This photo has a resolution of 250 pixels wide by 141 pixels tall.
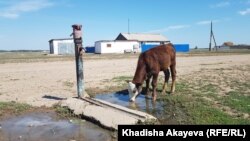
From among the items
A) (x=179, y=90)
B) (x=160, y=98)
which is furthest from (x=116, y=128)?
(x=179, y=90)

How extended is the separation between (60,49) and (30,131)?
5942cm

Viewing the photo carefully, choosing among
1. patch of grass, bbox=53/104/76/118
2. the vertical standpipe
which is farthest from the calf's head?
patch of grass, bbox=53/104/76/118

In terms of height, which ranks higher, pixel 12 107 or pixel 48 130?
pixel 12 107

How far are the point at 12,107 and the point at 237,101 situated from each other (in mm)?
6819

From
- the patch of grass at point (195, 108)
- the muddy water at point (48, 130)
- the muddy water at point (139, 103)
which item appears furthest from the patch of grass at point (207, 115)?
the muddy water at point (48, 130)

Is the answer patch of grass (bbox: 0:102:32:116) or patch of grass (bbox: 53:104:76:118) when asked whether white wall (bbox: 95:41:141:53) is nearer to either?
patch of grass (bbox: 0:102:32:116)

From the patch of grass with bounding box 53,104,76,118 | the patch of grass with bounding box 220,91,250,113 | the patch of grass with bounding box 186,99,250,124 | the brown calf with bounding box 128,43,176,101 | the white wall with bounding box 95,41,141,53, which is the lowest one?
the patch of grass with bounding box 53,104,76,118

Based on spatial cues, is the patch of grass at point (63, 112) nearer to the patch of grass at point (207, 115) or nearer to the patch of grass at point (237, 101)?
the patch of grass at point (207, 115)

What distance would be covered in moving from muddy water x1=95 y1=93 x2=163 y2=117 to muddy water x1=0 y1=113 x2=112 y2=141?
206 cm

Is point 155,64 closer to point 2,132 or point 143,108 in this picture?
point 143,108

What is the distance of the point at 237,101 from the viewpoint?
9328mm

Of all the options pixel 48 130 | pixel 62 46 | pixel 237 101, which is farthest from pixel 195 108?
pixel 62 46

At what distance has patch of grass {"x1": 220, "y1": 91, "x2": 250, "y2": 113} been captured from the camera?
8.48 metres

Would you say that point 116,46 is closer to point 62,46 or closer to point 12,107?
point 62,46
